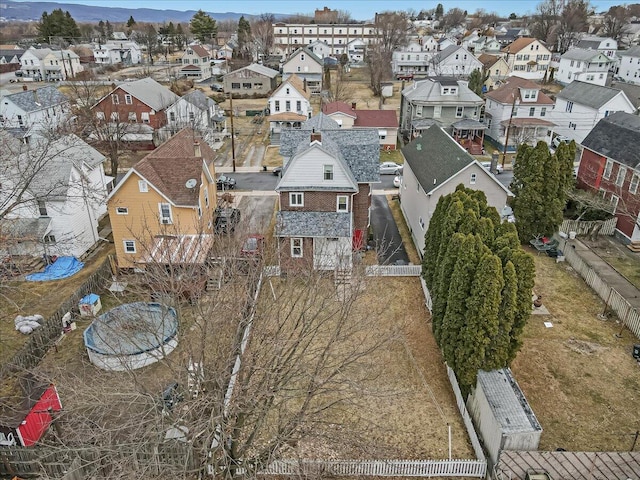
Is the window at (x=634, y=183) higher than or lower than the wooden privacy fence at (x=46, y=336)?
higher

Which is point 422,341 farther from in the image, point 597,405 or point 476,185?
point 476,185

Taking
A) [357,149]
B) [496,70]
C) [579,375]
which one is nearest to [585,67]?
[496,70]

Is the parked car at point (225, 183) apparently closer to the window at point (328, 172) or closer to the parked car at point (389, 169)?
the parked car at point (389, 169)

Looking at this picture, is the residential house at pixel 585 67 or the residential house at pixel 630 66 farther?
the residential house at pixel 630 66

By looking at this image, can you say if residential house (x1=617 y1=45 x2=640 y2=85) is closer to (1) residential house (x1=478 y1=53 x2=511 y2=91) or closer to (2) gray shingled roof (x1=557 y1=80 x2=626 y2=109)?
(1) residential house (x1=478 y1=53 x2=511 y2=91)

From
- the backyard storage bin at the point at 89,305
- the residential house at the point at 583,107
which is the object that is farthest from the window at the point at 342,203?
the residential house at the point at 583,107

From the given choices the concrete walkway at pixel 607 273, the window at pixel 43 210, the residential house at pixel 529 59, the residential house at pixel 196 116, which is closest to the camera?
the concrete walkway at pixel 607 273

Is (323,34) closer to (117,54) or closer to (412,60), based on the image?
(412,60)
